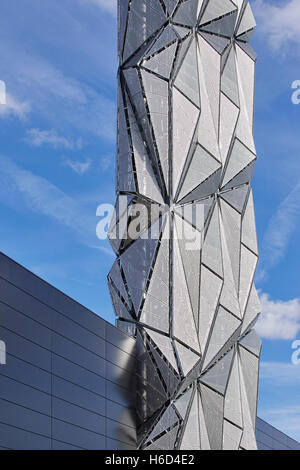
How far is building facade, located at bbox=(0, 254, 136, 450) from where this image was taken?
18531mm

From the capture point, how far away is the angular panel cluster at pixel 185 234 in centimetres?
2594

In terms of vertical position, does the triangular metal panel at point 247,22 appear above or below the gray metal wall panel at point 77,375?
above

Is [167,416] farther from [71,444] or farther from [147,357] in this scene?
[71,444]

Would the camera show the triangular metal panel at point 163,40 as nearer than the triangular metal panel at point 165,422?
→ No

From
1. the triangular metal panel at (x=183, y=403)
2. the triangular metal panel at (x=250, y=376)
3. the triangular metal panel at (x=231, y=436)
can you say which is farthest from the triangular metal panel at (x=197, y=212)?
the triangular metal panel at (x=231, y=436)

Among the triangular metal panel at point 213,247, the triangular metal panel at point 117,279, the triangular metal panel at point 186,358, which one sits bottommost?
the triangular metal panel at point 186,358

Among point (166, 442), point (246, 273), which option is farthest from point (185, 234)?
point (166, 442)

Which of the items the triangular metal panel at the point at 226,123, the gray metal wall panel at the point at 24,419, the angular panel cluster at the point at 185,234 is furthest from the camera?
the triangular metal panel at the point at 226,123

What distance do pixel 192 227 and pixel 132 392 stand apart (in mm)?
6629

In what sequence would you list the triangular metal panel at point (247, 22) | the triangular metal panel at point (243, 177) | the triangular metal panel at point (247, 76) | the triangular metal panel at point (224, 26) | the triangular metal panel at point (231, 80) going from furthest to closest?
1. the triangular metal panel at point (247, 22)
2. the triangular metal panel at point (247, 76)
3. the triangular metal panel at point (231, 80)
4. the triangular metal panel at point (243, 177)
5. the triangular metal panel at point (224, 26)

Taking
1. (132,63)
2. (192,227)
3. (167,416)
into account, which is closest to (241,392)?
(167,416)

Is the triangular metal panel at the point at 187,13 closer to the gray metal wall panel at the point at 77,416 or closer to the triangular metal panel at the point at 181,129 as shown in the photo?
the triangular metal panel at the point at 181,129

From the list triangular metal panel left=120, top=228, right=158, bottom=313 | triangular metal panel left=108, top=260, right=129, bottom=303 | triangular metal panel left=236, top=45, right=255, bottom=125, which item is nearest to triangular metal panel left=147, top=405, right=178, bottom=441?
triangular metal panel left=120, top=228, right=158, bottom=313

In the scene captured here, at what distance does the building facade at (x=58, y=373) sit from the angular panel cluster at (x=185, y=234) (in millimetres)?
1463
